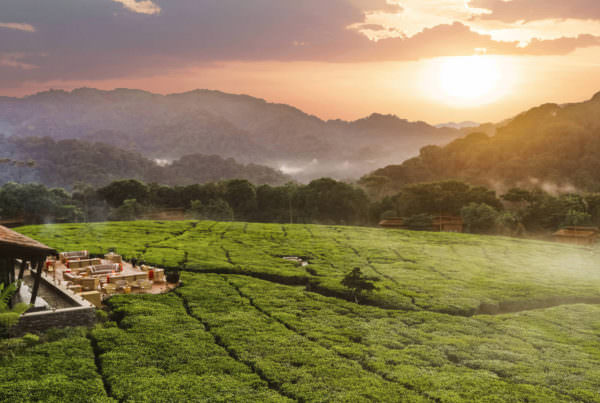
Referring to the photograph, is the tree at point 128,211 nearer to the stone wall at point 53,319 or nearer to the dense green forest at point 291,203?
the dense green forest at point 291,203

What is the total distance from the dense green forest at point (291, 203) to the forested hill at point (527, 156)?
43044 millimetres

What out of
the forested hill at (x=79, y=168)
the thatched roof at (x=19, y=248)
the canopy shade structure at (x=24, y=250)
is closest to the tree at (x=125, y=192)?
the forested hill at (x=79, y=168)

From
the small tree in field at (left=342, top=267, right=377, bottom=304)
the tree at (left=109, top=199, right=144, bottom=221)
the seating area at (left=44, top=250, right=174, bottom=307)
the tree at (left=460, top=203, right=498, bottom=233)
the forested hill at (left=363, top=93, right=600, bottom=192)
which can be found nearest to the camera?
the seating area at (left=44, top=250, right=174, bottom=307)

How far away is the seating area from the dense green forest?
54084 mm

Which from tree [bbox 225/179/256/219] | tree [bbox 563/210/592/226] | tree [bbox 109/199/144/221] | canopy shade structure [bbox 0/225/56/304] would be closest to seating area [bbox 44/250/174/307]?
canopy shade structure [bbox 0/225/56/304]

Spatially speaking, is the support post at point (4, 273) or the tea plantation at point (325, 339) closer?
the tea plantation at point (325, 339)

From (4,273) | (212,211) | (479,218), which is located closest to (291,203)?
(212,211)

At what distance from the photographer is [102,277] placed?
27.6 metres

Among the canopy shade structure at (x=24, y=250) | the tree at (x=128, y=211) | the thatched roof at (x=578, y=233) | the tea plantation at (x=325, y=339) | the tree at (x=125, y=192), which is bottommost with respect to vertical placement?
the tea plantation at (x=325, y=339)

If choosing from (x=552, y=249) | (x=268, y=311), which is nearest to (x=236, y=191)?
(x=552, y=249)

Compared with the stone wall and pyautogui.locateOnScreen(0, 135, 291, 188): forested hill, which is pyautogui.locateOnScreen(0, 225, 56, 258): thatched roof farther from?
pyautogui.locateOnScreen(0, 135, 291, 188): forested hill

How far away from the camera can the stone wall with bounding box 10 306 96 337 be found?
17.8 metres

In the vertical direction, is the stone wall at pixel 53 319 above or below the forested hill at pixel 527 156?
below

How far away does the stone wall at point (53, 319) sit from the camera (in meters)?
17.8
